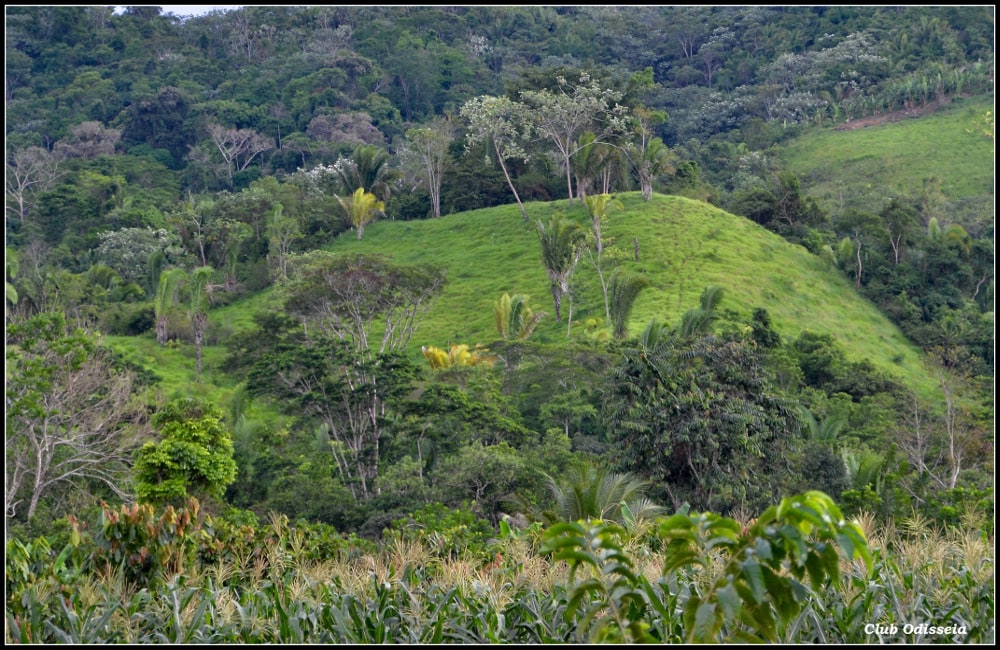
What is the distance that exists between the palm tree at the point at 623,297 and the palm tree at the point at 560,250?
245cm

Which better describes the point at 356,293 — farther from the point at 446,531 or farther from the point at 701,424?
the point at 446,531

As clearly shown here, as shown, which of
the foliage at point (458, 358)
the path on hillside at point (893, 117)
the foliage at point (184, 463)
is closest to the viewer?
the foliage at point (184, 463)

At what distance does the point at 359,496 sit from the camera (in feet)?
60.3

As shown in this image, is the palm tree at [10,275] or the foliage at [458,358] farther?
the palm tree at [10,275]

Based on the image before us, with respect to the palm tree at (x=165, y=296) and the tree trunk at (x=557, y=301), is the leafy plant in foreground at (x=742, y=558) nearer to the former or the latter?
the tree trunk at (x=557, y=301)

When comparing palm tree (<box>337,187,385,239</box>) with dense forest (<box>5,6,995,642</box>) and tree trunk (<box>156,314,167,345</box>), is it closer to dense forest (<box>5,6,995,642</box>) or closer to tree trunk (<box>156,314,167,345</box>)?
dense forest (<box>5,6,995,642</box>)

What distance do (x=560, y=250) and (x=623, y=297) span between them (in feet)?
13.7

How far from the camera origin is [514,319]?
2784cm

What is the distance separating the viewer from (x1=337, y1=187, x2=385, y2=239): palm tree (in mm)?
39781

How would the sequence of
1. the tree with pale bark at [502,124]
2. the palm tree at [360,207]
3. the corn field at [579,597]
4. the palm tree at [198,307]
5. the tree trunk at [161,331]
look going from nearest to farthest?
the corn field at [579,597] → the palm tree at [198,307] → the tree trunk at [161,331] → the tree with pale bark at [502,124] → the palm tree at [360,207]

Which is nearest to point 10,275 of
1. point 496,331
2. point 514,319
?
point 496,331

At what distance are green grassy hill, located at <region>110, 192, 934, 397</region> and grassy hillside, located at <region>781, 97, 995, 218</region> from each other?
892 centimetres

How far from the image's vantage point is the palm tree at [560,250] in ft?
92.8

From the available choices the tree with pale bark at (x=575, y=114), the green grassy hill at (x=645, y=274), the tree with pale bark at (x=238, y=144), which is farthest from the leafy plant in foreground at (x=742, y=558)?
the tree with pale bark at (x=238, y=144)
